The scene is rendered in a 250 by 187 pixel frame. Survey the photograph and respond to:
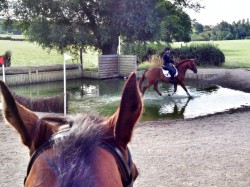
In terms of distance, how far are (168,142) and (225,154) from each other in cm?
126

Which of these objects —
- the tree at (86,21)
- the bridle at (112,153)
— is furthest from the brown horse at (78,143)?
the tree at (86,21)

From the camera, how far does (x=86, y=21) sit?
23.0 metres

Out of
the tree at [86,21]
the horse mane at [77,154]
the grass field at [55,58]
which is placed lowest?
the horse mane at [77,154]

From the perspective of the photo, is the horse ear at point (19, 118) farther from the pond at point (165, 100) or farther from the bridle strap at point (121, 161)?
the pond at point (165, 100)

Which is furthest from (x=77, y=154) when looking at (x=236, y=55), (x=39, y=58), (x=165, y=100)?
(x=236, y=55)

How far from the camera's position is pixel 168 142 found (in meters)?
7.39

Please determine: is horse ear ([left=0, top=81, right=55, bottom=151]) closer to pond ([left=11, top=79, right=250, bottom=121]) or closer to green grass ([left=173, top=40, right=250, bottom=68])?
pond ([left=11, top=79, right=250, bottom=121])

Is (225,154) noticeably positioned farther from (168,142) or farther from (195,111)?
(195,111)

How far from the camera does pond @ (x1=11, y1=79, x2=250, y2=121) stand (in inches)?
432

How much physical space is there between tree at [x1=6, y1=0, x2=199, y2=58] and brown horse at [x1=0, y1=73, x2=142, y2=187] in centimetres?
2043

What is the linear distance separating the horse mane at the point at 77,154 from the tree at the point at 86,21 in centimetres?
2057

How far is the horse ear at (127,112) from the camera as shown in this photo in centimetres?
108

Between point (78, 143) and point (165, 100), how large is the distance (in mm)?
12331

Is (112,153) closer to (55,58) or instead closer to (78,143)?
(78,143)
